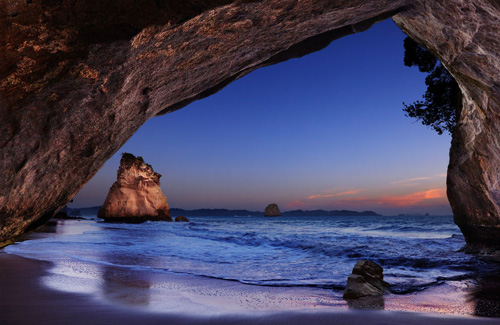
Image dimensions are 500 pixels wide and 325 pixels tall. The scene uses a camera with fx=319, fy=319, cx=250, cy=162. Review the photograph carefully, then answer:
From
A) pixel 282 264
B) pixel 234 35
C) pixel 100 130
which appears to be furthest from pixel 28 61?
pixel 282 264

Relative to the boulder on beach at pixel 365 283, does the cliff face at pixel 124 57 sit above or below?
above

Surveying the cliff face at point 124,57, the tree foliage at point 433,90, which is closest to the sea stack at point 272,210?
the tree foliage at point 433,90

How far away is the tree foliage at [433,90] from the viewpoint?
11.9 m

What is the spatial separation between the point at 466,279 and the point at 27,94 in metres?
7.78

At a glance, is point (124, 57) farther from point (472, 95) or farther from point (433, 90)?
point (433, 90)

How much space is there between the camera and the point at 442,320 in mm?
3375

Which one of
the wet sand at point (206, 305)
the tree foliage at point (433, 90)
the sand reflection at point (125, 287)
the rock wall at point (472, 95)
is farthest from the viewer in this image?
the tree foliage at point (433, 90)

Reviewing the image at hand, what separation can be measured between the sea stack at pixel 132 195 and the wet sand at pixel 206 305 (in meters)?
36.2

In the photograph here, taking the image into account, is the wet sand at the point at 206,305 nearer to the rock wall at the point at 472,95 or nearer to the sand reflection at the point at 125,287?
the sand reflection at the point at 125,287

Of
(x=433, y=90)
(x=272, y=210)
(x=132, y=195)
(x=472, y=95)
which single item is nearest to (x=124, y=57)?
(x=472, y=95)

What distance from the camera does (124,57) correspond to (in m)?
3.55

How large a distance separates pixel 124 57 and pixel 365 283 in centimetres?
445

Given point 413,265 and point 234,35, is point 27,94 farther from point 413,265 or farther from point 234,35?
point 413,265

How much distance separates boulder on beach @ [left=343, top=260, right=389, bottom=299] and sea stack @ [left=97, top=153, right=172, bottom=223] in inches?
1519
